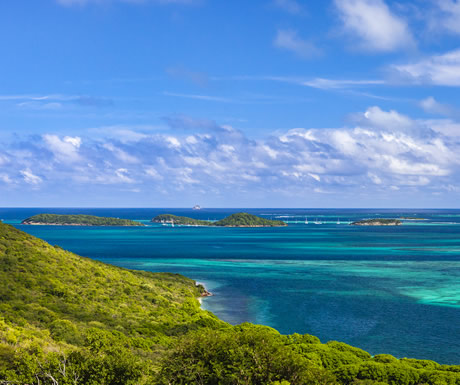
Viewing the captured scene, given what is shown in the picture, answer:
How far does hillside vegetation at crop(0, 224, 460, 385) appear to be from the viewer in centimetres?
2575

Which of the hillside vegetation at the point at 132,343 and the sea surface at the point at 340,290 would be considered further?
the sea surface at the point at 340,290

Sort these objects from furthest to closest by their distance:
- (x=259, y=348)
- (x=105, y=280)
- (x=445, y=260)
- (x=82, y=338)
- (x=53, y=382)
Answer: (x=445, y=260) → (x=105, y=280) → (x=82, y=338) → (x=259, y=348) → (x=53, y=382)

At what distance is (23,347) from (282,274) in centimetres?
6612

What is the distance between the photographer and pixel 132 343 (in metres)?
38.2

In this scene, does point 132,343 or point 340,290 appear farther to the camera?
point 340,290

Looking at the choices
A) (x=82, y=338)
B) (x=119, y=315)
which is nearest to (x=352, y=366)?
(x=82, y=338)

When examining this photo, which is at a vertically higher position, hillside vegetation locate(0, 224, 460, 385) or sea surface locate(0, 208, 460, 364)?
hillside vegetation locate(0, 224, 460, 385)

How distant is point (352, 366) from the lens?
3034 centimetres

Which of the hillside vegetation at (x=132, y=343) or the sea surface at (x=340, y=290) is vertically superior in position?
the hillside vegetation at (x=132, y=343)

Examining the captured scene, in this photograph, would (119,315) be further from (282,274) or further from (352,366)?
(282,274)

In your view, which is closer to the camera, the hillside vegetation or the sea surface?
the hillside vegetation

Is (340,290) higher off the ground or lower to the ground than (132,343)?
lower

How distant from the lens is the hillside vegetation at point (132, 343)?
25750 mm

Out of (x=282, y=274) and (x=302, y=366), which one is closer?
(x=302, y=366)
